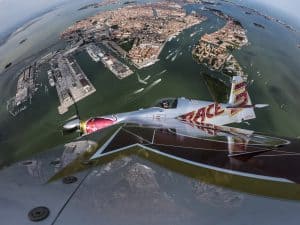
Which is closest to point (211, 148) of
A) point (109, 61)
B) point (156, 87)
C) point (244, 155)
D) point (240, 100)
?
point (244, 155)

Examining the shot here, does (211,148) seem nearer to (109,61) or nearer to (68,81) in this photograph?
(68,81)

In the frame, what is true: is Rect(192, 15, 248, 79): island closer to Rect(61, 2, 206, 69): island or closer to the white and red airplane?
the white and red airplane

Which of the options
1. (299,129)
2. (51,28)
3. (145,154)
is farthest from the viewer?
(51,28)

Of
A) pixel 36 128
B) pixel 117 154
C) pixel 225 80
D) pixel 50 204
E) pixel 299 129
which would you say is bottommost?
pixel 299 129

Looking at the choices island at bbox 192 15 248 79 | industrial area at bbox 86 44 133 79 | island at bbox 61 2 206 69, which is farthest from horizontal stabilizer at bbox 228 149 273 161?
island at bbox 192 15 248 79

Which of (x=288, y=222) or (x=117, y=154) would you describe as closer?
(x=288, y=222)

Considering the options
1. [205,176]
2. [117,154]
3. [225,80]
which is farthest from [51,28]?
[205,176]

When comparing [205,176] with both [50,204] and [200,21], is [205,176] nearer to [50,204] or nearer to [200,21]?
[50,204]

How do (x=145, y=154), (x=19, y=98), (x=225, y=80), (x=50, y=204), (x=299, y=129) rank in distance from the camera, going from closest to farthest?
(x=50, y=204) < (x=145, y=154) < (x=19, y=98) < (x=299, y=129) < (x=225, y=80)
